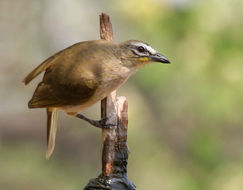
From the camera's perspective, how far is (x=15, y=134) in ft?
27.3

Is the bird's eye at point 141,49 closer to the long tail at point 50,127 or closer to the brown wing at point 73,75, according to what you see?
the brown wing at point 73,75

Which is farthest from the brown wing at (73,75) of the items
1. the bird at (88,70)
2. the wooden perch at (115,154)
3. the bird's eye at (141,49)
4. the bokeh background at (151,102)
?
the bokeh background at (151,102)

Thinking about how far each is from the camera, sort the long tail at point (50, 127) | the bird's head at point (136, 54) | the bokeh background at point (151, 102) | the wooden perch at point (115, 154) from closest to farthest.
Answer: the wooden perch at point (115, 154)
the bird's head at point (136, 54)
the long tail at point (50, 127)
the bokeh background at point (151, 102)

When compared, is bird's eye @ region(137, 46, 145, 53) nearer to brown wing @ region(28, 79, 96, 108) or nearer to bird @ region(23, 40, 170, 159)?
bird @ region(23, 40, 170, 159)

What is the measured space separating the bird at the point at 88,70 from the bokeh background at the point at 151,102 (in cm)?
207

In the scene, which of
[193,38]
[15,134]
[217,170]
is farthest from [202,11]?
[15,134]

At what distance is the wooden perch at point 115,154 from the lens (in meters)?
3.16

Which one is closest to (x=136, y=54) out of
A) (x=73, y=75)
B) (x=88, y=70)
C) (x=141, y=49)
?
(x=141, y=49)

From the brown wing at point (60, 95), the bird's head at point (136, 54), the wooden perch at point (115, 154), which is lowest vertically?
the wooden perch at point (115, 154)

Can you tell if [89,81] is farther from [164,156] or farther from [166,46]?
[164,156]

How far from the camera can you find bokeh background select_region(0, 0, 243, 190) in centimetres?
599

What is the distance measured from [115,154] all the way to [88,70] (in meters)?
0.88

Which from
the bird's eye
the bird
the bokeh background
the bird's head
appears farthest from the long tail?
the bokeh background

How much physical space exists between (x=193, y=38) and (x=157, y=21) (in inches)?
19.2
